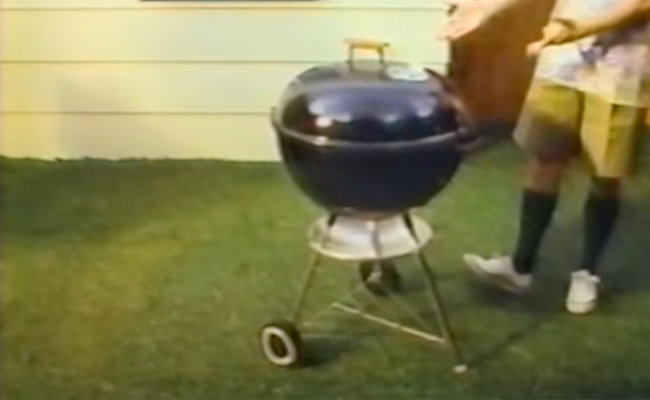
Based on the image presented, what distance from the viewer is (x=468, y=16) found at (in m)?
2.75

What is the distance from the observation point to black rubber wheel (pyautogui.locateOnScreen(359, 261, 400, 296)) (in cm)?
295

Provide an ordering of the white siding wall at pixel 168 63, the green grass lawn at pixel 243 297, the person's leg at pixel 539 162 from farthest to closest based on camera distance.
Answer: the white siding wall at pixel 168 63, the person's leg at pixel 539 162, the green grass lawn at pixel 243 297

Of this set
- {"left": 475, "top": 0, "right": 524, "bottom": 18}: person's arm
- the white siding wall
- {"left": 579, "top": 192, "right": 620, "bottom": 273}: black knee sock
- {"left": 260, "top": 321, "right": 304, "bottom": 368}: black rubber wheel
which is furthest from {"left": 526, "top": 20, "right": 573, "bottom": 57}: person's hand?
the white siding wall

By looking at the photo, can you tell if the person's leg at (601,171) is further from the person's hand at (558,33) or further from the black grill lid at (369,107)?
the black grill lid at (369,107)

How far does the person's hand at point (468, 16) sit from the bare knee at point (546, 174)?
14.7 inches

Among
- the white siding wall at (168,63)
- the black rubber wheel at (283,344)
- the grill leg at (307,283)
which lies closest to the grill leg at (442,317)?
the grill leg at (307,283)

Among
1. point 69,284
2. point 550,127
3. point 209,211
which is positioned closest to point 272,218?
point 209,211

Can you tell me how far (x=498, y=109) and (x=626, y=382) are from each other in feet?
5.68

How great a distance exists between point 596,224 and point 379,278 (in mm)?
556

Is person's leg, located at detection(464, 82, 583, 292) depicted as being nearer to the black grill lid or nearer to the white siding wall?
the black grill lid

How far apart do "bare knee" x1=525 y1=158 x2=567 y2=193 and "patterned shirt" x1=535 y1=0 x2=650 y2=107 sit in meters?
0.22

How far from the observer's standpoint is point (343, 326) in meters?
2.79

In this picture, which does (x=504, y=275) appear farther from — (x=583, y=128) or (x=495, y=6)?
(x=495, y=6)

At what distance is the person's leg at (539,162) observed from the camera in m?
2.79
